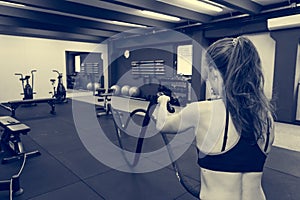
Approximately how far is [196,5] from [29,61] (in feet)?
17.9

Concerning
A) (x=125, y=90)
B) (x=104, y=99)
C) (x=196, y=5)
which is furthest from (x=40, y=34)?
(x=196, y=5)

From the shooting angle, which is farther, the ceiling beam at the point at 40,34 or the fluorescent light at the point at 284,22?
the ceiling beam at the point at 40,34

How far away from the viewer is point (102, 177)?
6.72 feet

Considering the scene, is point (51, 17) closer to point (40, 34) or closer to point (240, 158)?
point (40, 34)

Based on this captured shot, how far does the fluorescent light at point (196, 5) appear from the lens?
3.94 m

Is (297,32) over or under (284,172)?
over

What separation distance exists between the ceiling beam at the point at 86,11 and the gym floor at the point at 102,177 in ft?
7.39

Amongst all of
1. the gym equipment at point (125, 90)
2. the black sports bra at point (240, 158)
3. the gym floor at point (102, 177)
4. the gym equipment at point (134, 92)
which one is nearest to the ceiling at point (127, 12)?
the gym equipment at point (134, 92)

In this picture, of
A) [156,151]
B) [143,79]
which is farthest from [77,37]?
[156,151]

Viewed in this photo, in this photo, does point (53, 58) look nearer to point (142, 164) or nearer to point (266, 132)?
point (142, 164)

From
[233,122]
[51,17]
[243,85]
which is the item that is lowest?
[233,122]

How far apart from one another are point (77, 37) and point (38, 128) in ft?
14.7

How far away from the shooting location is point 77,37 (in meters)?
7.39

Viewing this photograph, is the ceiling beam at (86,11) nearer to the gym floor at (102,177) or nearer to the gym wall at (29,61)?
the gym floor at (102,177)
